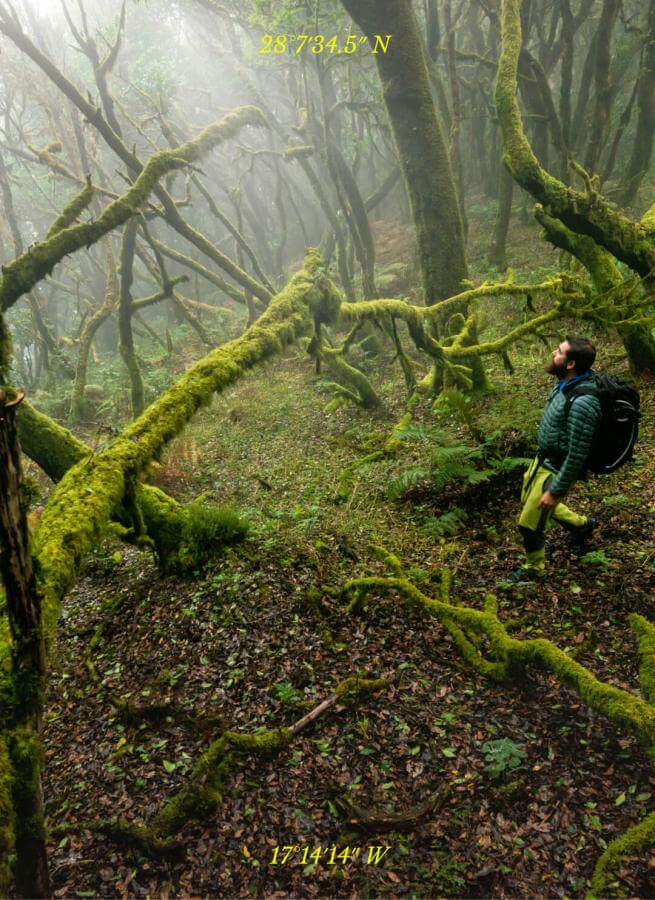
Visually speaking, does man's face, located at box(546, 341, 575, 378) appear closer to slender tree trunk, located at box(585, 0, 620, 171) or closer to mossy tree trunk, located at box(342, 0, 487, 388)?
mossy tree trunk, located at box(342, 0, 487, 388)

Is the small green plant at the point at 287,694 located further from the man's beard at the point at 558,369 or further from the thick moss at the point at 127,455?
the man's beard at the point at 558,369

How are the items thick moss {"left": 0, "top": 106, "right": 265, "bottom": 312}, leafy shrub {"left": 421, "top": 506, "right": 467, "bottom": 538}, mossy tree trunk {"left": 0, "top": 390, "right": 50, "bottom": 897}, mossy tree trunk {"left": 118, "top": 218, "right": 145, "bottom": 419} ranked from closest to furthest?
mossy tree trunk {"left": 0, "top": 390, "right": 50, "bottom": 897}
leafy shrub {"left": 421, "top": 506, "right": 467, "bottom": 538}
thick moss {"left": 0, "top": 106, "right": 265, "bottom": 312}
mossy tree trunk {"left": 118, "top": 218, "right": 145, "bottom": 419}

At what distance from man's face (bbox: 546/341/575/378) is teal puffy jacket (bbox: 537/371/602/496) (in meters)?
0.11

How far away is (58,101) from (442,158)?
1846 cm

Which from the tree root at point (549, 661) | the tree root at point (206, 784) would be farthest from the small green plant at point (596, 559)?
the tree root at point (206, 784)

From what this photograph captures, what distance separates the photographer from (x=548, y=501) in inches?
161

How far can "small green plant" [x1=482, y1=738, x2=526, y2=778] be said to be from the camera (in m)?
3.09

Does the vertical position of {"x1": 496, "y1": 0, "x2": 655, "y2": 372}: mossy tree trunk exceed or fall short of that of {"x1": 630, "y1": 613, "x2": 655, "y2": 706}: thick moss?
it exceeds it

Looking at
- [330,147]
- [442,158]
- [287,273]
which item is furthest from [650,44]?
[287,273]

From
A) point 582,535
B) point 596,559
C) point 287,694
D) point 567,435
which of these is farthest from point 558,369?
point 287,694

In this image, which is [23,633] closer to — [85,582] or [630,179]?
[85,582]

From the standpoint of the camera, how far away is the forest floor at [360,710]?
2783 millimetres

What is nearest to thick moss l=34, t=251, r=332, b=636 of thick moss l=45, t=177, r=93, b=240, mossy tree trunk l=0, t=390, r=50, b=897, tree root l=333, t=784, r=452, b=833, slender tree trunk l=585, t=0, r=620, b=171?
mossy tree trunk l=0, t=390, r=50, b=897

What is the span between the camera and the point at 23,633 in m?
2.28
